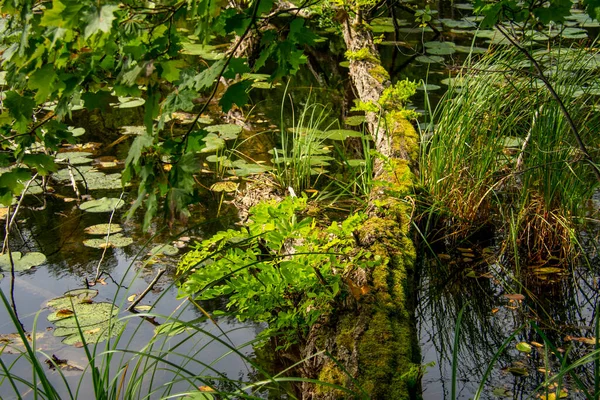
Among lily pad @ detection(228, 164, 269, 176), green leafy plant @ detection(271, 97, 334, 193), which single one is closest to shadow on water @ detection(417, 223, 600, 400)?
green leafy plant @ detection(271, 97, 334, 193)

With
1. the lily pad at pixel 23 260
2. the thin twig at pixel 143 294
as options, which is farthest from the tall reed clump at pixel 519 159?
the lily pad at pixel 23 260

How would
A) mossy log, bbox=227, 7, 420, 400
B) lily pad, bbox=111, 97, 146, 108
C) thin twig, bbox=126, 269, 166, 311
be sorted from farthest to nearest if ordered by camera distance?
lily pad, bbox=111, 97, 146, 108
thin twig, bbox=126, 269, 166, 311
mossy log, bbox=227, 7, 420, 400

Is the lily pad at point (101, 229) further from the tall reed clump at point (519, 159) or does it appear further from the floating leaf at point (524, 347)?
the floating leaf at point (524, 347)

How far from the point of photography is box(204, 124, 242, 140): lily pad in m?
5.34

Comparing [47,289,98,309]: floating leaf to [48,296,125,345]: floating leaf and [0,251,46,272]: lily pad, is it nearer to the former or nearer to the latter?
[48,296,125,345]: floating leaf

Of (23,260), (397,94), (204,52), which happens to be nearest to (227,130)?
(397,94)

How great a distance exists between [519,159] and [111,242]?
7.55 feet

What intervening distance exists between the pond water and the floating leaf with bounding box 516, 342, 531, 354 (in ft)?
0.06

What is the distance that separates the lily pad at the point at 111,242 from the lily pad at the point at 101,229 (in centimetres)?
7

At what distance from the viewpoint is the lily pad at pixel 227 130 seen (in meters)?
5.34

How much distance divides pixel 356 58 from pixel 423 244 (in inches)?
94.5

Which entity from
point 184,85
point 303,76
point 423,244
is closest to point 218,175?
point 423,244

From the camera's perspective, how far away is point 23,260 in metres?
3.58

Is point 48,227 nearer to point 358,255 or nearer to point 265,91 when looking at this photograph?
point 358,255
